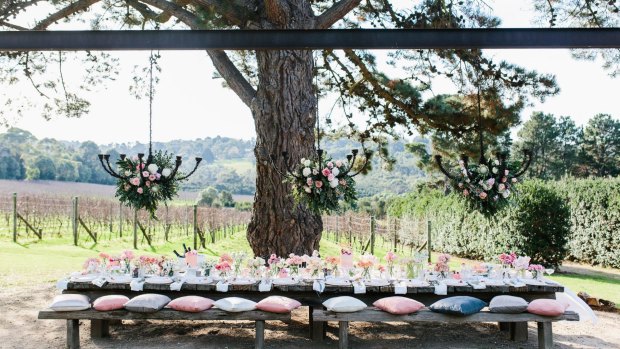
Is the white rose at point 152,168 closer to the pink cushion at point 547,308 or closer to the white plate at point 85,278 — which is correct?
the white plate at point 85,278

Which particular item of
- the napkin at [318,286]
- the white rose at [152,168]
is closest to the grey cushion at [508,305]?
the napkin at [318,286]

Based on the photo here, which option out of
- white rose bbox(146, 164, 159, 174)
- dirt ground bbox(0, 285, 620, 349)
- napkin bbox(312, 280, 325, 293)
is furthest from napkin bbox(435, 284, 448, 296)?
white rose bbox(146, 164, 159, 174)

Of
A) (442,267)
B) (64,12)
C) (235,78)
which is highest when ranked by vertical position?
(64,12)

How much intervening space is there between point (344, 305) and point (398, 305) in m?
0.44

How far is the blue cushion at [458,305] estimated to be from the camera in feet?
15.8

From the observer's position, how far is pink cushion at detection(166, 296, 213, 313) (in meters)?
4.86

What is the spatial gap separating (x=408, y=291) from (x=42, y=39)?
395cm

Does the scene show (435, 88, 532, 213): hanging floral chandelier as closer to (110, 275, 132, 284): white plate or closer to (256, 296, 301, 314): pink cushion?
(256, 296, 301, 314): pink cushion

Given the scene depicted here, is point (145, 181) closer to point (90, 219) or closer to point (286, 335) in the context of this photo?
point (286, 335)

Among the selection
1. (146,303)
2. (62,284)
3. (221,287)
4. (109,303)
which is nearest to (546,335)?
(221,287)

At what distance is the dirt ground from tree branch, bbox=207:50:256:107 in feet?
8.84

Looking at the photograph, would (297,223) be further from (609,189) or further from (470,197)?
(609,189)

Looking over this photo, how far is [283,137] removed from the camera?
697cm

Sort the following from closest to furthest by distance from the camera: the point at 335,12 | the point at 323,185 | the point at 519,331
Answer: the point at 323,185, the point at 519,331, the point at 335,12
